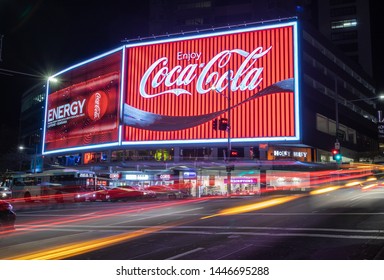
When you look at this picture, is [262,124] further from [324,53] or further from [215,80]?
[324,53]

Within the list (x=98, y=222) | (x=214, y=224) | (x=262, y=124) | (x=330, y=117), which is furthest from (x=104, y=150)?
(x=214, y=224)

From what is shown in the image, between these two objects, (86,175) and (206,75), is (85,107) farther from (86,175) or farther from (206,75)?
(86,175)

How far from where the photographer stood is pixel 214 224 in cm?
1573

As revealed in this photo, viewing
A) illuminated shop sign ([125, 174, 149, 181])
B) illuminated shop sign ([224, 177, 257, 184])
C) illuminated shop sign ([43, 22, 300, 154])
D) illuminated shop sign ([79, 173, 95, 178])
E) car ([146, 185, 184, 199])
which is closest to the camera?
illuminated shop sign ([79, 173, 95, 178])

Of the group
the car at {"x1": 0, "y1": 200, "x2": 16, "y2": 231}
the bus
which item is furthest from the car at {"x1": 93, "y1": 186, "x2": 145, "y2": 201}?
the car at {"x1": 0, "y1": 200, "x2": 16, "y2": 231}

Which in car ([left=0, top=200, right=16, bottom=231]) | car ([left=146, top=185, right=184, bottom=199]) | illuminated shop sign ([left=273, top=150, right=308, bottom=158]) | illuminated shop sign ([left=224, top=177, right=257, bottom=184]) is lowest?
car ([left=0, top=200, right=16, bottom=231])

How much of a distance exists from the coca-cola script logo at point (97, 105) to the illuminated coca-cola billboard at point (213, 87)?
4.74m

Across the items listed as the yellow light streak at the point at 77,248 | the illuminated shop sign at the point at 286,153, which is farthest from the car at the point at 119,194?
the yellow light streak at the point at 77,248

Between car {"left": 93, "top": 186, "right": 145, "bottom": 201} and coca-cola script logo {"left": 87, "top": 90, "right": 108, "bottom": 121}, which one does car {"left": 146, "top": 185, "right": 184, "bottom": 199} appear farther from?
coca-cola script logo {"left": 87, "top": 90, "right": 108, "bottom": 121}

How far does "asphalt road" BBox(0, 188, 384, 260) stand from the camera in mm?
9789

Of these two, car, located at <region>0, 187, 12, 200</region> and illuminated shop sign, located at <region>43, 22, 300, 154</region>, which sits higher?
illuminated shop sign, located at <region>43, 22, 300, 154</region>

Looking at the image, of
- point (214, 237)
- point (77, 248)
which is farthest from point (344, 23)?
point (77, 248)

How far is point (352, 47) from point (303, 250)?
333ft

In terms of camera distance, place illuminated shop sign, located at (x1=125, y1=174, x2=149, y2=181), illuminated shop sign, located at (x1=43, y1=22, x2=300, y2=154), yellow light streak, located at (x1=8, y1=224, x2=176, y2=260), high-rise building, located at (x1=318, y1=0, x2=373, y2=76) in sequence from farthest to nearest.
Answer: high-rise building, located at (x1=318, y1=0, x2=373, y2=76), illuminated shop sign, located at (x1=125, y1=174, x2=149, y2=181), illuminated shop sign, located at (x1=43, y1=22, x2=300, y2=154), yellow light streak, located at (x1=8, y1=224, x2=176, y2=260)
